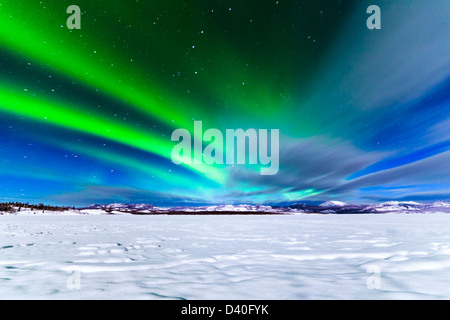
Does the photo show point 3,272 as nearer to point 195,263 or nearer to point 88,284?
point 88,284

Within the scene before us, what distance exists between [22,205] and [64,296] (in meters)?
127

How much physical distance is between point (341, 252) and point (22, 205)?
128 meters

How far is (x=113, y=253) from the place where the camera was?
6.25m

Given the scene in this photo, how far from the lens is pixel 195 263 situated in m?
5.12
